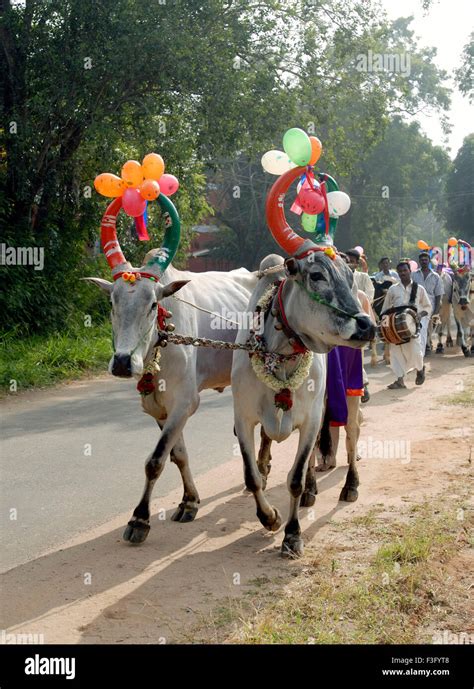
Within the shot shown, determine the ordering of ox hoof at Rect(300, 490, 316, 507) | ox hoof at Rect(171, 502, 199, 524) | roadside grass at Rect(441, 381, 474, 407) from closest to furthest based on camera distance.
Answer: ox hoof at Rect(171, 502, 199, 524) → ox hoof at Rect(300, 490, 316, 507) → roadside grass at Rect(441, 381, 474, 407)

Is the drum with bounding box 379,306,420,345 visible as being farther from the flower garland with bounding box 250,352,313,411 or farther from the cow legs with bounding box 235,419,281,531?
the cow legs with bounding box 235,419,281,531

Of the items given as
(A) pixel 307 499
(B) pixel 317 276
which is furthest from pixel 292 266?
(A) pixel 307 499

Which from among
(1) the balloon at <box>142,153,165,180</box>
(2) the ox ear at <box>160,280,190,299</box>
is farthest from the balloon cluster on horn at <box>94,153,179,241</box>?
(2) the ox ear at <box>160,280,190,299</box>

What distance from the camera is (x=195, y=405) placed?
5844mm

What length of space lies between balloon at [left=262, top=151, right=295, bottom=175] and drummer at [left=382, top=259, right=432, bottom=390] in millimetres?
6847

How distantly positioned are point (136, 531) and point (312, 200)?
97.6 inches

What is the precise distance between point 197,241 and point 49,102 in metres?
25.6

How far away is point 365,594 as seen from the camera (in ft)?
14.3

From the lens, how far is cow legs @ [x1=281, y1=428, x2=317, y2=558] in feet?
16.9

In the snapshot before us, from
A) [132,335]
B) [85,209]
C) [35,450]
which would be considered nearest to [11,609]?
[132,335]

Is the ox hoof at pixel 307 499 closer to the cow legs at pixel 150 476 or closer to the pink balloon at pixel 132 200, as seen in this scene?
the cow legs at pixel 150 476

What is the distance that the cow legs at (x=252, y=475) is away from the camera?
5.32 m

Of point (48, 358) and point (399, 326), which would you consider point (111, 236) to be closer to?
point (399, 326)
